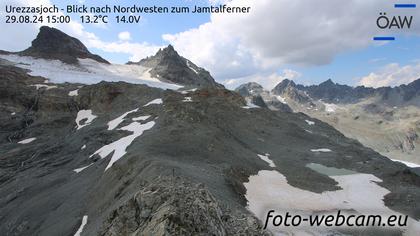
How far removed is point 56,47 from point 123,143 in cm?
13194

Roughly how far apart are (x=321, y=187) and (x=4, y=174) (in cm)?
4391

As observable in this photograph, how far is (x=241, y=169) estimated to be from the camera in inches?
1594

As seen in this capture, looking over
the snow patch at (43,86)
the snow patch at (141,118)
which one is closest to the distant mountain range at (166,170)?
the snow patch at (141,118)

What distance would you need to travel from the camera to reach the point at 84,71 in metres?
139

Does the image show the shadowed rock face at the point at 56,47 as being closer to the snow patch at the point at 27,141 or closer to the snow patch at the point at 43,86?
the snow patch at the point at 43,86

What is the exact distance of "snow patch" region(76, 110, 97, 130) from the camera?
72481 millimetres

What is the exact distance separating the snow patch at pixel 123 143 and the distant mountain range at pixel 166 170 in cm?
30

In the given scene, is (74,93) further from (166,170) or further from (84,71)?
(166,170)

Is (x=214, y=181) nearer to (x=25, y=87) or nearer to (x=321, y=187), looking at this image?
(x=321, y=187)

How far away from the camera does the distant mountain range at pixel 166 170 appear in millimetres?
18781

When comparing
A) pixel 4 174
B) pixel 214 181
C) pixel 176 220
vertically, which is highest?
pixel 176 220

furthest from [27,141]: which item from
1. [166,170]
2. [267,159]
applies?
[166,170]

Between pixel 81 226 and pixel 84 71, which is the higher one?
pixel 84 71

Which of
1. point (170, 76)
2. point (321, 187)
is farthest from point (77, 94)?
point (170, 76)
